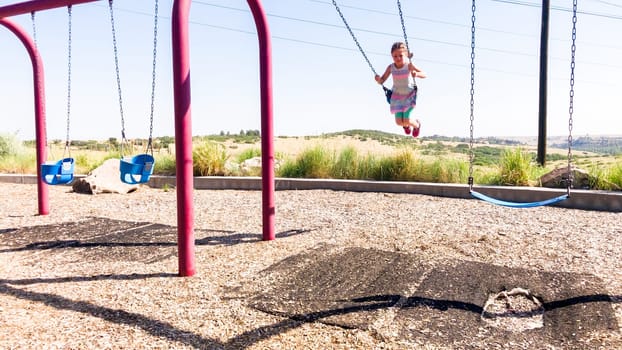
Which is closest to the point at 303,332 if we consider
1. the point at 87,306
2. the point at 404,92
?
the point at 87,306

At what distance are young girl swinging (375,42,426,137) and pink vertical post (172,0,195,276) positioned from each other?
94.4 inches

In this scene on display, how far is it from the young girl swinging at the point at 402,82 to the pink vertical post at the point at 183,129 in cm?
240

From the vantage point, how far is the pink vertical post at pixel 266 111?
4395 mm

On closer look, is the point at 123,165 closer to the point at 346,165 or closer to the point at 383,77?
the point at 383,77

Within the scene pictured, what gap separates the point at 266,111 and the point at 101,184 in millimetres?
5402

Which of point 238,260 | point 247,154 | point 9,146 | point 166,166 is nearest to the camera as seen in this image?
point 238,260

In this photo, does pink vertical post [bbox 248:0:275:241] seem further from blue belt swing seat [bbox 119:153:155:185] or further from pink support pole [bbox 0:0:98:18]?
pink support pole [bbox 0:0:98:18]

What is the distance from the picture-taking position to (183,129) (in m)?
3.45

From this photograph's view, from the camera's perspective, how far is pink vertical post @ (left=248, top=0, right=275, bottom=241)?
439 centimetres

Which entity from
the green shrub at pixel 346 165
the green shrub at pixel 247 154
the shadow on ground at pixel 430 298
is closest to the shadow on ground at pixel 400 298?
the shadow on ground at pixel 430 298

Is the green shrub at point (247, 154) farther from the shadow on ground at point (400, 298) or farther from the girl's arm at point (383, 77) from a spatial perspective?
the shadow on ground at point (400, 298)

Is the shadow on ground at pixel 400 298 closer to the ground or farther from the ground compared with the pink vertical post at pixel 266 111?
closer to the ground

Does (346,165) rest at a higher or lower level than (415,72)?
lower

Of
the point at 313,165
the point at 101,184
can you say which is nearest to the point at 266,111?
the point at 313,165
